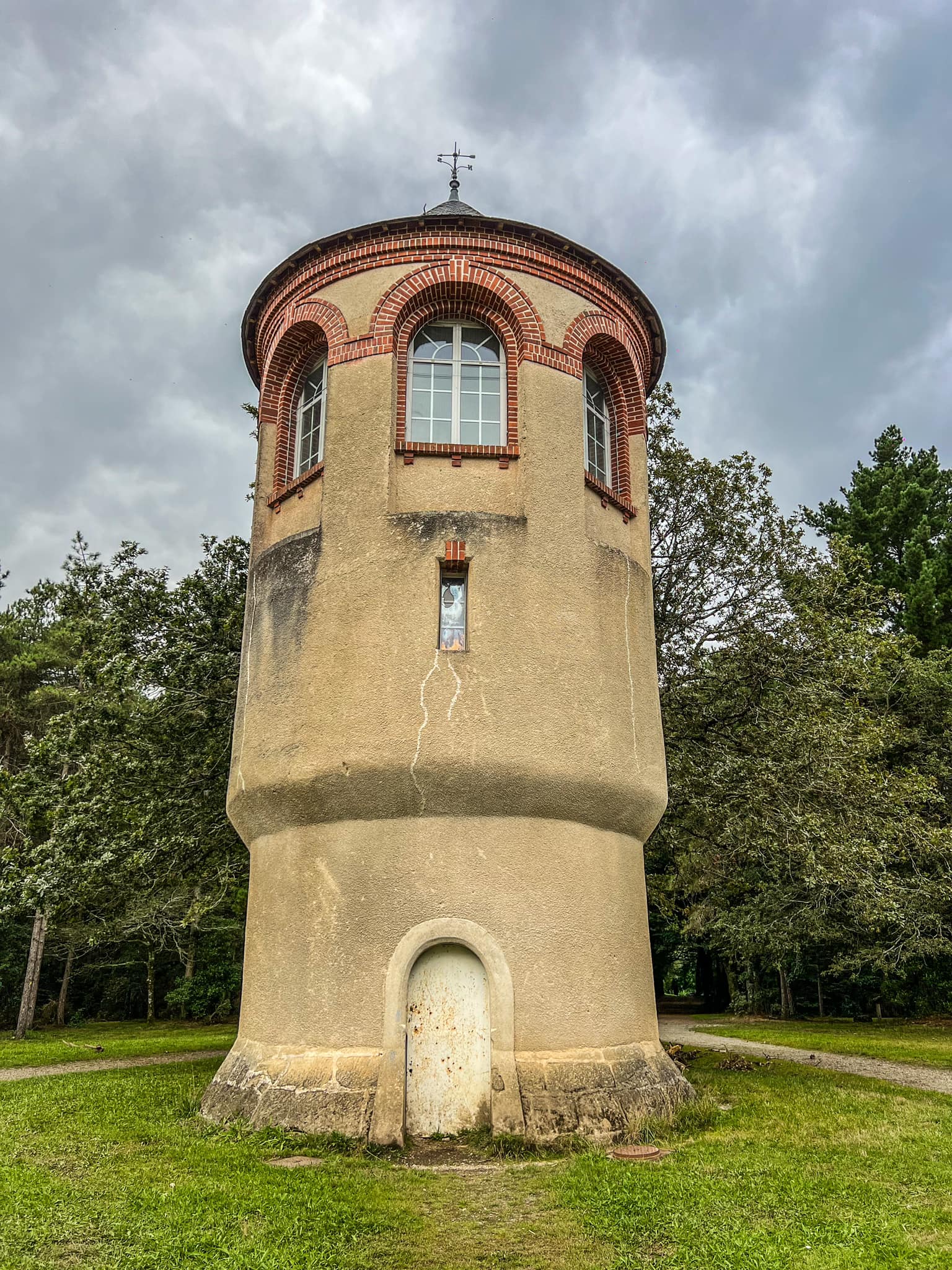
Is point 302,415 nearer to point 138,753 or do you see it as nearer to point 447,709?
point 447,709

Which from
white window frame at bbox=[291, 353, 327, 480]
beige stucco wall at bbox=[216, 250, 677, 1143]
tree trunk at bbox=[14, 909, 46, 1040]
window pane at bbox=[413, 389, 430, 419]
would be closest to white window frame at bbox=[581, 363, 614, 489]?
beige stucco wall at bbox=[216, 250, 677, 1143]

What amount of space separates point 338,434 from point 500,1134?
23.4ft

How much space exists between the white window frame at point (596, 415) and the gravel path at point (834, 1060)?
8.25 m

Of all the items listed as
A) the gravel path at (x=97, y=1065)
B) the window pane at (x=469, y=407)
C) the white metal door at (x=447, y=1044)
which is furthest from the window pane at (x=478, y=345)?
the gravel path at (x=97, y=1065)

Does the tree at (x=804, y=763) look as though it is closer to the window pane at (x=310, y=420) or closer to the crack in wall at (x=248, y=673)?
the crack in wall at (x=248, y=673)

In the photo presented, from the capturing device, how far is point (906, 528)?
2695cm

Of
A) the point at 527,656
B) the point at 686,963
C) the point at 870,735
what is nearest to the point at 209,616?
the point at 527,656

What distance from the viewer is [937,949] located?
71.3ft

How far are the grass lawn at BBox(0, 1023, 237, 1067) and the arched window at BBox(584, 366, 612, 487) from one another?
1335 centimetres

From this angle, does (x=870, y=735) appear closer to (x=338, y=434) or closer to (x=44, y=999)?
(x=338, y=434)

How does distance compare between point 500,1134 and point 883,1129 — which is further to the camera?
point 883,1129

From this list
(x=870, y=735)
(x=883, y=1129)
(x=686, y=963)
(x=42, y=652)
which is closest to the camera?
(x=883, y=1129)

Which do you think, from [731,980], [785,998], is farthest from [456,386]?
[731,980]

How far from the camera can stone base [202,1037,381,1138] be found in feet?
28.0
